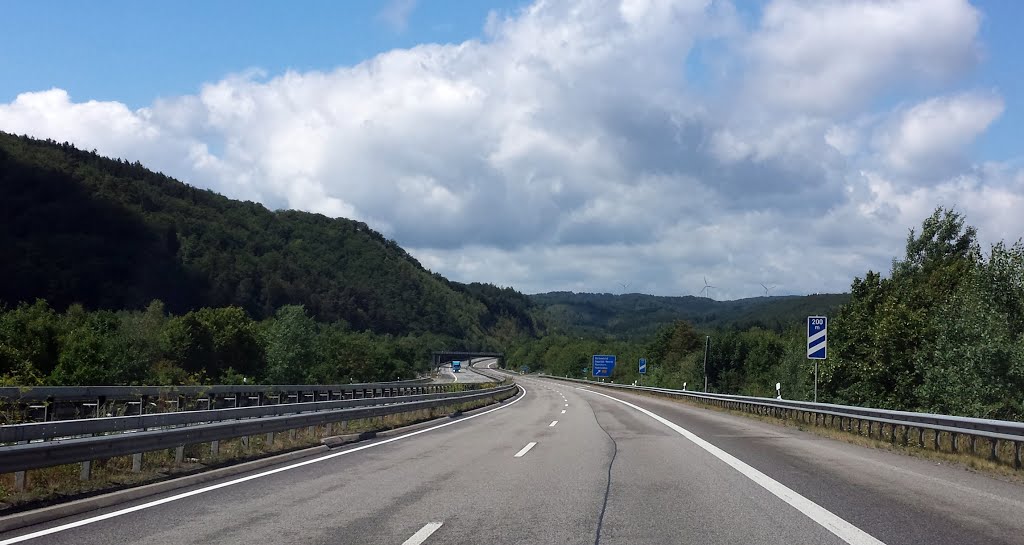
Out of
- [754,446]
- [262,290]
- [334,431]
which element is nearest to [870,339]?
[754,446]

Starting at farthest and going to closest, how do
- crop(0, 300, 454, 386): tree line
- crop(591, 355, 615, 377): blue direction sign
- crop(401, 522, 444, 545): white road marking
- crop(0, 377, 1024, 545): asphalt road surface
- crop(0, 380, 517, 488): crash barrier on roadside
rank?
crop(591, 355, 615, 377): blue direction sign → crop(0, 300, 454, 386): tree line → crop(0, 380, 517, 488): crash barrier on roadside → crop(0, 377, 1024, 545): asphalt road surface → crop(401, 522, 444, 545): white road marking

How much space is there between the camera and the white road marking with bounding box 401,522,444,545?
23.2ft

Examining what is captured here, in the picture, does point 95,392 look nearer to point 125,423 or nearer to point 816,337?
point 125,423

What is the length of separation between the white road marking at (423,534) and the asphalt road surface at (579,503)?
28 mm

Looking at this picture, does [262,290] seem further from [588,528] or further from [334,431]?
[588,528]

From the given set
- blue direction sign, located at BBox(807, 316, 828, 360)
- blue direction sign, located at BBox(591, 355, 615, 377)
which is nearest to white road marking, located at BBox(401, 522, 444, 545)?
blue direction sign, located at BBox(807, 316, 828, 360)

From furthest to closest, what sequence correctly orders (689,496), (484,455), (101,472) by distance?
(484,455) → (101,472) → (689,496)

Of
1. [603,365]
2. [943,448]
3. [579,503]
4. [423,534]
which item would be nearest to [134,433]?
[423,534]

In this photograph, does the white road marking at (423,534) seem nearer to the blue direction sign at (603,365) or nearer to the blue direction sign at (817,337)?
the blue direction sign at (817,337)

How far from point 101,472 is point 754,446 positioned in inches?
499

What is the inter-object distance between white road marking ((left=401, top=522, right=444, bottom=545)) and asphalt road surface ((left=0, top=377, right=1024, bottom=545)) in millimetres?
28

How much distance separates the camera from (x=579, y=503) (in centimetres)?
928

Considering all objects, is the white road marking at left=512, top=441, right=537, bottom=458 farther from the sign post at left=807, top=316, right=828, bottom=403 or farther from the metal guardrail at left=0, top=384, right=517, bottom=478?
the sign post at left=807, top=316, right=828, bottom=403

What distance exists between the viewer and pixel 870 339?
50.8 metres
